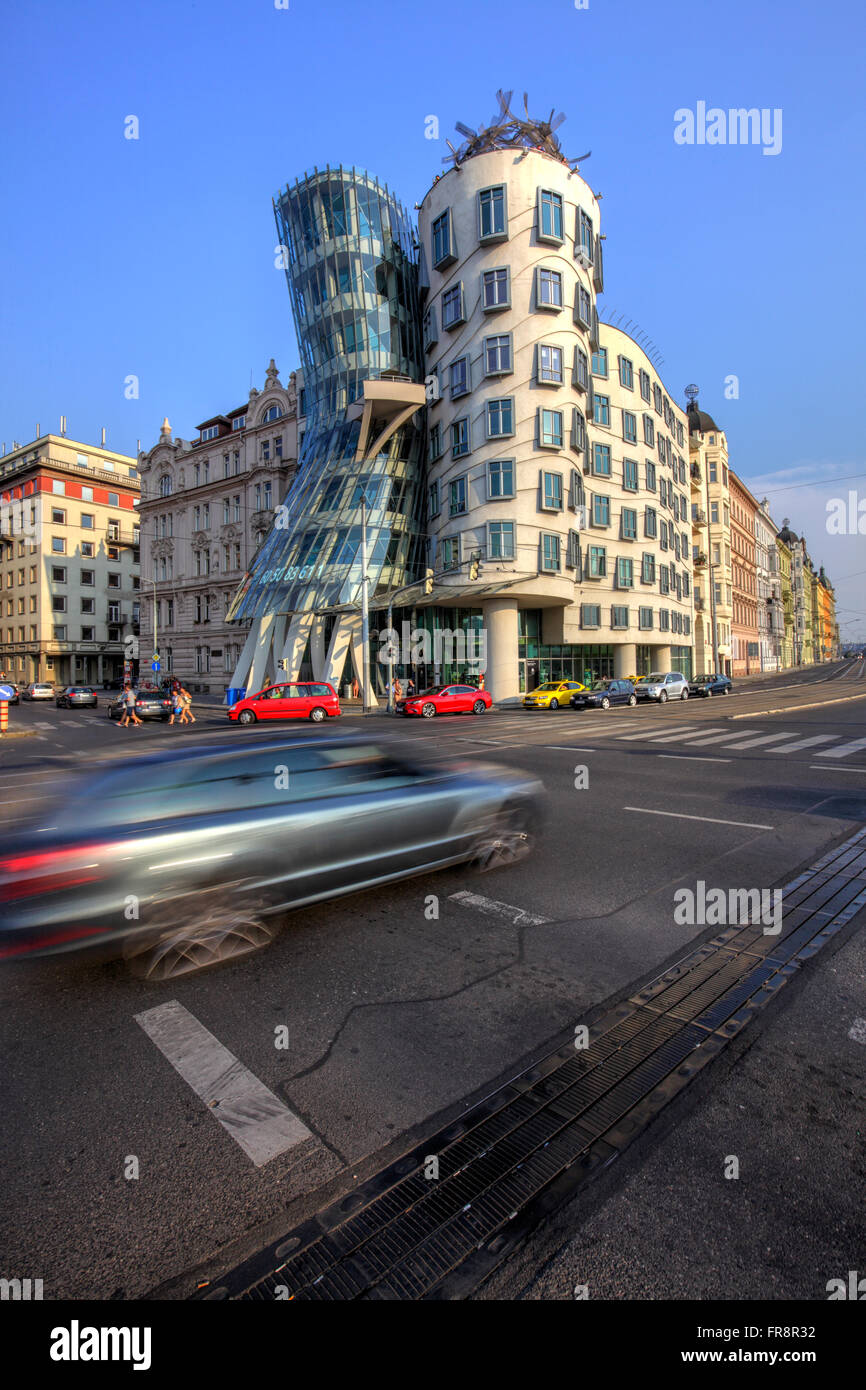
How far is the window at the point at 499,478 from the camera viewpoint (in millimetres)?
35344

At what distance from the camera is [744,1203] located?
2.30 metres

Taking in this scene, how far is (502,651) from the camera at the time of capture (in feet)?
119

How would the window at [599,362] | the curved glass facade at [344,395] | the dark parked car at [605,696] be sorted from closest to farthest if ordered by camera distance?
the dark parked car at [605,696] < the curved glass facade at [344,395] < the window at [599,362]

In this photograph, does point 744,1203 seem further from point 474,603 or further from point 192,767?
point 474,603

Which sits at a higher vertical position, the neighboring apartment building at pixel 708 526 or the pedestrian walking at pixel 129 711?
the neighboring apartment building at pixel 708 526

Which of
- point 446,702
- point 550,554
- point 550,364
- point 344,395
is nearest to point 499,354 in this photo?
point 550,364

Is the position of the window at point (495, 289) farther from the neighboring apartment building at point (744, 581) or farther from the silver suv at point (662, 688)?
the neighboring apartment building at point (744, 581)

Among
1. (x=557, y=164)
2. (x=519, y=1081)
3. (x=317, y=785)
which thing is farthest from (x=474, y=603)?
(x=519, y=1081)

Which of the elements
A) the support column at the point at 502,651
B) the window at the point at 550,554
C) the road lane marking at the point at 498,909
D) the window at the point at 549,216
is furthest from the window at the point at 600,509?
the road lane marking at the point at 498,909

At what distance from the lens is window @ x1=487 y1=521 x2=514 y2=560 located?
35062 millimetres

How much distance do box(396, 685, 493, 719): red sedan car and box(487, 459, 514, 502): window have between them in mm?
11582

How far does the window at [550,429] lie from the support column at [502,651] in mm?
8770

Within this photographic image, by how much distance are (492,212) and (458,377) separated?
8347 mm

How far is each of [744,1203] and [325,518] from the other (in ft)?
130
